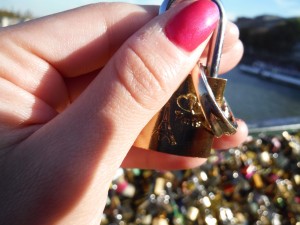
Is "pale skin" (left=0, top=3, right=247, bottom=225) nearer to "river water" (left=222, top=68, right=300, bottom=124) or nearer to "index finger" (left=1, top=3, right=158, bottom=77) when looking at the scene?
"index finger" (left=1, top=3, right=158, bottom=77)

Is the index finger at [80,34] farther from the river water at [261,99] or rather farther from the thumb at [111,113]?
the river water at [261,99]

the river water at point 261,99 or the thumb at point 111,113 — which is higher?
the thumb at point 111,113

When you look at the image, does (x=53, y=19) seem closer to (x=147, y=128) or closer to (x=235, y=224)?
(x=147, y=128)

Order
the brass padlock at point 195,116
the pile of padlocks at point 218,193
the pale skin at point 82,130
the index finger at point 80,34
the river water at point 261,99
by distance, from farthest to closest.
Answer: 1. the river water at point 261,99
2. the pile of padlocks at point 218,193
3. the index finger at point 80,34
4. the brass padlock at point 195,116
5. the pale skin at point 82,130

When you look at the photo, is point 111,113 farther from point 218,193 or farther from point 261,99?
point 261,99

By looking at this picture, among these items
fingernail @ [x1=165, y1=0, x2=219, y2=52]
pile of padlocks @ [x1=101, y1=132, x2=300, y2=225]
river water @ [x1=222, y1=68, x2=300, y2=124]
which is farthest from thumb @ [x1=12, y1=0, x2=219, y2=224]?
river water @ [x1=222, y1=68, x2=300, y2=124]

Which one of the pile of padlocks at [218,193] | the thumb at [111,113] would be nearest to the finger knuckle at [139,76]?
the thumb at [111,113]

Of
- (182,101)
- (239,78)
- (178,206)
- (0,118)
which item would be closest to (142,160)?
(178,206)
